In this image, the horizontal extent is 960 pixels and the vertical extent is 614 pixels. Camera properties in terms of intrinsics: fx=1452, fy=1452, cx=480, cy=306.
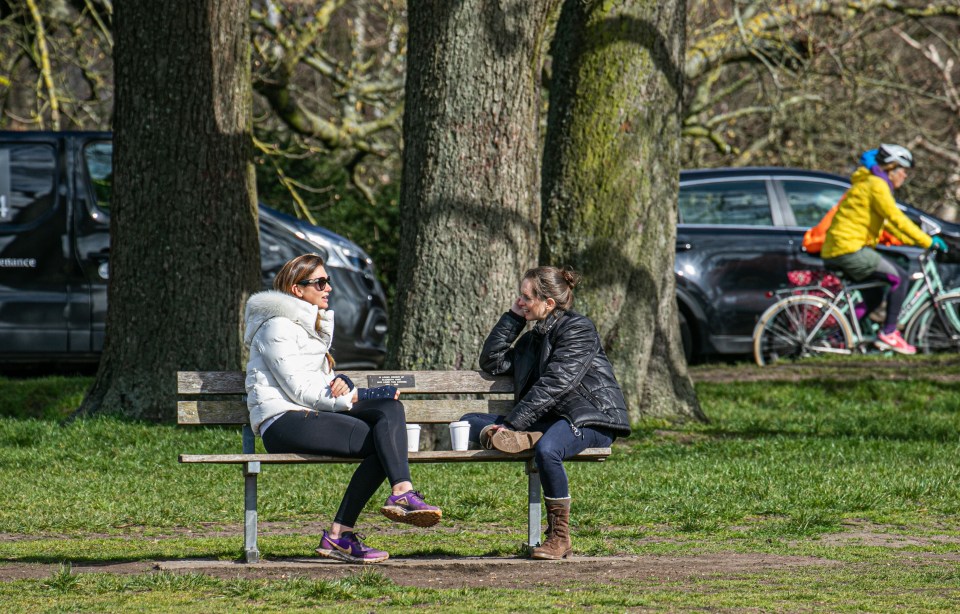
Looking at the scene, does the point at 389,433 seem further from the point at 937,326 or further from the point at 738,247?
the point at 937,326

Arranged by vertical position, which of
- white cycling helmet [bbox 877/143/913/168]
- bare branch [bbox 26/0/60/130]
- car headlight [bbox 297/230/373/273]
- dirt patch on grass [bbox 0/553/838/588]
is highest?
bare branch [bbox 26/0/60/130]

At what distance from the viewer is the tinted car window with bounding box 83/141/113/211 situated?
12297mm

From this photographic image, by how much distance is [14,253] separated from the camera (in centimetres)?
1203

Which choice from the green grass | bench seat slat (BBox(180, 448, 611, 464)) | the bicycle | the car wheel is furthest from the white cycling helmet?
bench seat slat (BBox(180, 448, 611, 464))

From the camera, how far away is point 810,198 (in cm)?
1412

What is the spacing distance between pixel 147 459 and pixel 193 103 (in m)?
2.62

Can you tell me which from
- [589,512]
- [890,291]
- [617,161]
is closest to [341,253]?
[617,161]

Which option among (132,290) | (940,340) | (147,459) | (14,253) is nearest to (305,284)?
(147,459)

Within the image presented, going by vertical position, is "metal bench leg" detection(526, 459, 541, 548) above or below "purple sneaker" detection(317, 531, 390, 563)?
above

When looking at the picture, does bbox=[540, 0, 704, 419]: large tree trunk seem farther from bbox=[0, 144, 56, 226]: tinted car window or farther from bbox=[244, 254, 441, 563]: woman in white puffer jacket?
bbox=[0, 144, 56, 226]: tinted car window

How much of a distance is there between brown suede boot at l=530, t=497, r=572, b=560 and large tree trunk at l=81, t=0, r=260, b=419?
4.52 meters

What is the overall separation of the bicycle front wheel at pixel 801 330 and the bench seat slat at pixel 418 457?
720 cm

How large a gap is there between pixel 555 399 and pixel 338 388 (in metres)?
0.94

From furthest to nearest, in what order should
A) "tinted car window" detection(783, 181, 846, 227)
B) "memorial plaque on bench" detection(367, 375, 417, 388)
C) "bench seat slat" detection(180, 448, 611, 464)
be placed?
"tinted car window" detection(783, 181, 846, 227) < "memorial plaque on bench" detection(367, 375, 417, 388) < "bench seat slat" detection(180, 448, 611, 464)
